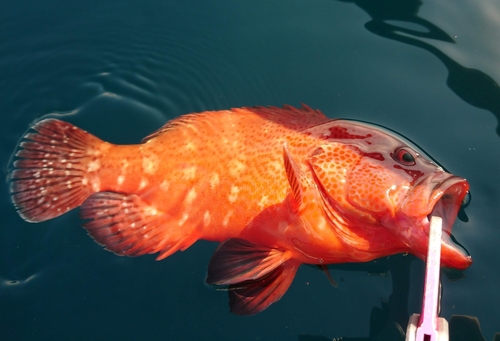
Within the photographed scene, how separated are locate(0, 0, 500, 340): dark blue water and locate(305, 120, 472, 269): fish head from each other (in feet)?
1.72

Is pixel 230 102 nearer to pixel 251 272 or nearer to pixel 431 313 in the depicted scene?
pixel 251 272

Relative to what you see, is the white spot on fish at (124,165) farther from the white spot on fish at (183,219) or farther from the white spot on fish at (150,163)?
the white spot on fish at (183,219)

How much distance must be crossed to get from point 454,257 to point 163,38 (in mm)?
3537

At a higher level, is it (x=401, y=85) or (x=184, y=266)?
(x=401, y=85)

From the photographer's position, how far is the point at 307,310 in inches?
132

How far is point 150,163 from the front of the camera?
359 centimetres

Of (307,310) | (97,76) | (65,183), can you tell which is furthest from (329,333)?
(97,76)

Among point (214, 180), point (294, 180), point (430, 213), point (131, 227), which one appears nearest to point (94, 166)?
point (131, 227)

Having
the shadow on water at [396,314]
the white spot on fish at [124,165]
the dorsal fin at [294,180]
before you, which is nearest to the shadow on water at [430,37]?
the shadow on water at [396,314]

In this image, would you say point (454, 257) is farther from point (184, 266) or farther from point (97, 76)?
point (97, 76)

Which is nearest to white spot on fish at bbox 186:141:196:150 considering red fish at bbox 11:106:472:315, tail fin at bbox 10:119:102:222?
red fish at bbox 11:106:472:315

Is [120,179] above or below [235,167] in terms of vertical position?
below

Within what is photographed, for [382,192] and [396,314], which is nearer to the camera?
[382,192]

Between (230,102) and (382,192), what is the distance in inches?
75.4
